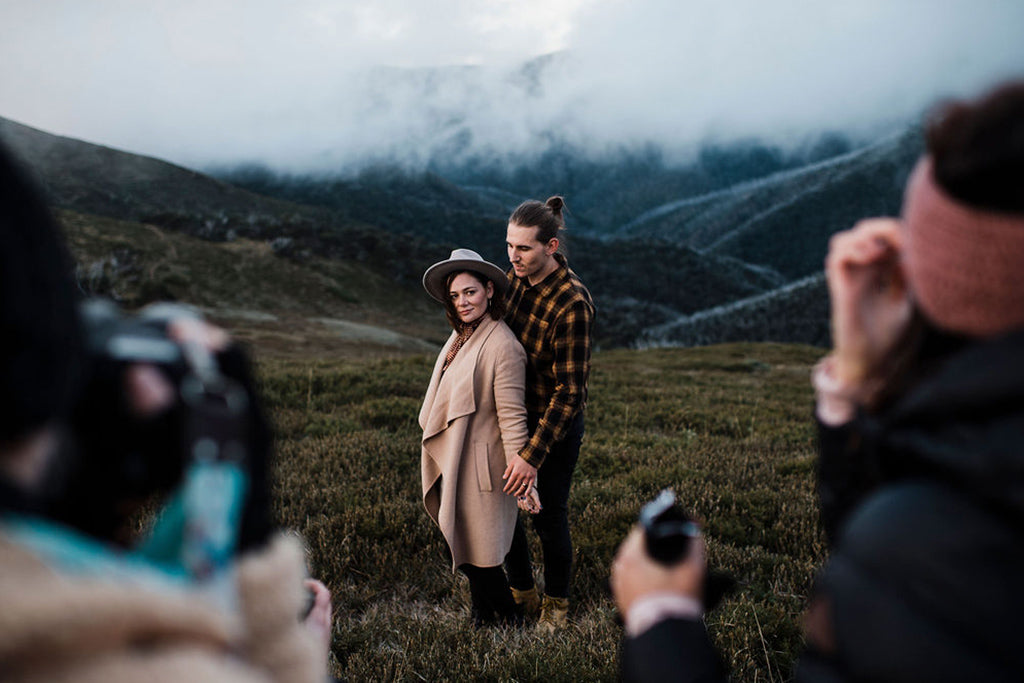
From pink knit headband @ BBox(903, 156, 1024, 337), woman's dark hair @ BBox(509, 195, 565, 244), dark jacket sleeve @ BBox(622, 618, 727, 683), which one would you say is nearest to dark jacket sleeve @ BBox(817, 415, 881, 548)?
pink knit headband @ BBox(903, 156, 1024, 337)

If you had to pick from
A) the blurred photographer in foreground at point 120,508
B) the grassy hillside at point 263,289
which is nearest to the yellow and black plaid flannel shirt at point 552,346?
the blurred photographer in foreground at point 120,508

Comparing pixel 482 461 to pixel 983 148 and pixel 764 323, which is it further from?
pixel 764 323

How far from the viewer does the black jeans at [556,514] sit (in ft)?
13.6

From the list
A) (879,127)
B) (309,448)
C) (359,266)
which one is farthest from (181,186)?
(879,127)

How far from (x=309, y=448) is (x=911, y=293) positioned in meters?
7.35

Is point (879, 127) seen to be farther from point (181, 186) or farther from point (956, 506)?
point (956, 506)

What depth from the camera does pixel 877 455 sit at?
1.17 meters

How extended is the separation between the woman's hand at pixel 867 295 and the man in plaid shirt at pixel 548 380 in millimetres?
2567

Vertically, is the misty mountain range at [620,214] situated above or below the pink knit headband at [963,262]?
above

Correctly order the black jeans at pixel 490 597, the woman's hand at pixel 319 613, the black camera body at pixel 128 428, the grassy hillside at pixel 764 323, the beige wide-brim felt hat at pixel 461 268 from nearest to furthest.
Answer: the black camera body at pixel 128 428 → the woman's hand at pixel 319 613 → the beige wide-brim felt hat at pixel 461 268 → the black jeans at pixel 490 597 → the grassy hillside at pixel 764 323

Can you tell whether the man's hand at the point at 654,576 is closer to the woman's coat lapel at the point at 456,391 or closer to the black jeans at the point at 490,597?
the woman's coat lapel at the point at 456,391

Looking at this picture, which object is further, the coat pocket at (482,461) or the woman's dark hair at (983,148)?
the coat pocket at (482,461)

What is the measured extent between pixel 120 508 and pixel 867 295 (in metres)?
1.45

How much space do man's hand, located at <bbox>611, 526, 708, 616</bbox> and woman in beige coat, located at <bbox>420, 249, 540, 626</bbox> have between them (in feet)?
7.93
